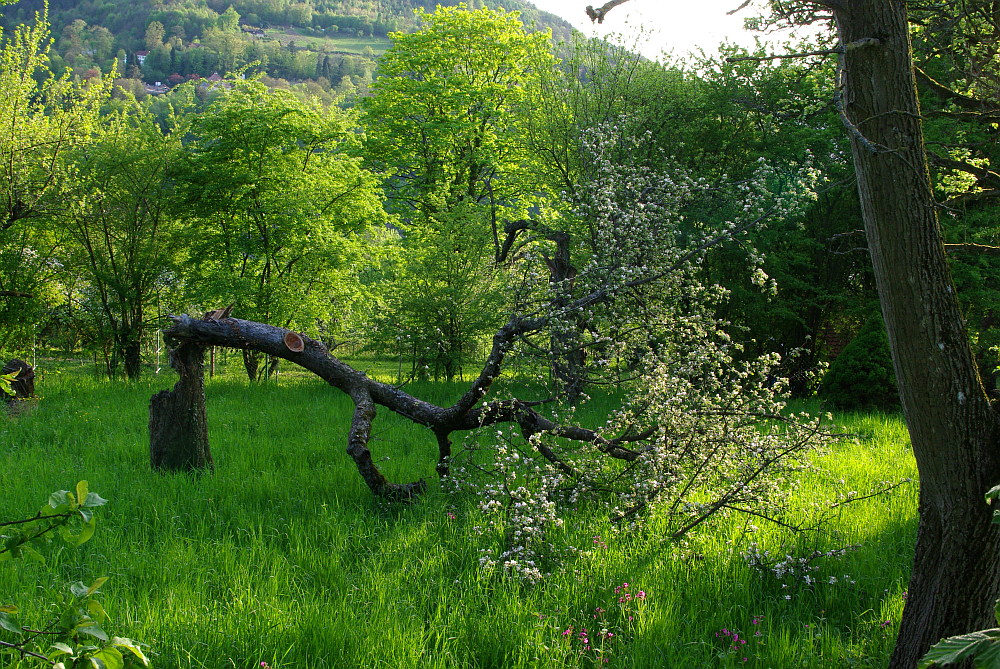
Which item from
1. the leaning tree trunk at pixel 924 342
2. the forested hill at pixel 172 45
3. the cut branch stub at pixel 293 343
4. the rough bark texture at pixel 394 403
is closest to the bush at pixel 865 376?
the rough bark texture at pixel 394 403

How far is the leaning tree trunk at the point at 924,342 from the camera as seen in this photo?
11.1 feet

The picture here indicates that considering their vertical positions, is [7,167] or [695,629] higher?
[7,167]

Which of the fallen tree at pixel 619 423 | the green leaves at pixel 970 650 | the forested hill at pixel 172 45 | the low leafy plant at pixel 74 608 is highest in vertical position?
the forested hill at pixel 172 45

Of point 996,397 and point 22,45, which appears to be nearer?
point 996,397

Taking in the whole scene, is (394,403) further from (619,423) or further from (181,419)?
(181,419)

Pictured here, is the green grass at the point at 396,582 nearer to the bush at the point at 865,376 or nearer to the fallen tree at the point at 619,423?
the fallen tree at the point at 619,423

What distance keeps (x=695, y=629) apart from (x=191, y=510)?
189 inches

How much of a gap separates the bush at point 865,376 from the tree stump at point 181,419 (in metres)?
11.6

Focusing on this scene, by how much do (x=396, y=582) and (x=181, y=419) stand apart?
14.5 ft

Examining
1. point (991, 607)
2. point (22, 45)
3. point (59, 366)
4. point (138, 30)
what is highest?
point (138, 30)

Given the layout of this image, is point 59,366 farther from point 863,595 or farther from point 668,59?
point 863,595

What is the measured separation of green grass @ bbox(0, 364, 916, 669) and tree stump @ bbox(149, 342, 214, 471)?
31 centimetres

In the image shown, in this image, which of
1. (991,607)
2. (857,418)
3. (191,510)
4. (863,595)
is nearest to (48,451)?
(191,510)

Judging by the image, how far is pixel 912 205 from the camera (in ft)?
11.3
